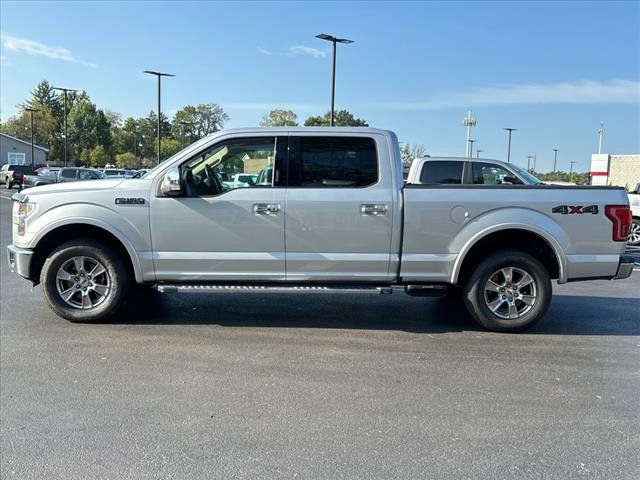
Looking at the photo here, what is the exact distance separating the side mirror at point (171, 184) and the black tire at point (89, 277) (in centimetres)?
91

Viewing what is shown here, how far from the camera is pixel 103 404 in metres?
3.99

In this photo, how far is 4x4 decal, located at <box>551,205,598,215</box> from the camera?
579cm

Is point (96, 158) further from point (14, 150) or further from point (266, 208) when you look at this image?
point (266, 208)

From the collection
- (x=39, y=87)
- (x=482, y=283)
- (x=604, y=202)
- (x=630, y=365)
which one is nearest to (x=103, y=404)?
(x=482, y=283)

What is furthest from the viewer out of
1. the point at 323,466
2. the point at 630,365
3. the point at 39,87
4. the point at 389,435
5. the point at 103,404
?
the point at 39,87

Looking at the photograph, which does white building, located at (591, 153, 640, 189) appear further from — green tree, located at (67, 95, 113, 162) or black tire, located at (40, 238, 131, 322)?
green tree, located at (67, 95, 113, 162)

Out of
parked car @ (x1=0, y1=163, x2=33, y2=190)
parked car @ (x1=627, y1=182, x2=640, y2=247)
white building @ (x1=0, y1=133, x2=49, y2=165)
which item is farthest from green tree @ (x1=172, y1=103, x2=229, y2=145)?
parked car @ (x1=627, y1=182, x2=640, y2=247)

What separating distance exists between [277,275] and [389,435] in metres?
2.62

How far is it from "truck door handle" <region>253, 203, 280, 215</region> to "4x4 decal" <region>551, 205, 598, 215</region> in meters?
2.84

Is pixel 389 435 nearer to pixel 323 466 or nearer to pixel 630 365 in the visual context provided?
pixel 323 466

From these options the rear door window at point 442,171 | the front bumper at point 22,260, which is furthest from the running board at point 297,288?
the rear door window at point 442,171

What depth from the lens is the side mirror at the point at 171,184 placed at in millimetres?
5719

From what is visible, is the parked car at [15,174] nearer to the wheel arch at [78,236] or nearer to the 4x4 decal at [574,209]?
the wheel arch at [78,236]

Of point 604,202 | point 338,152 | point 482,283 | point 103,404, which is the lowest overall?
point 103,404
